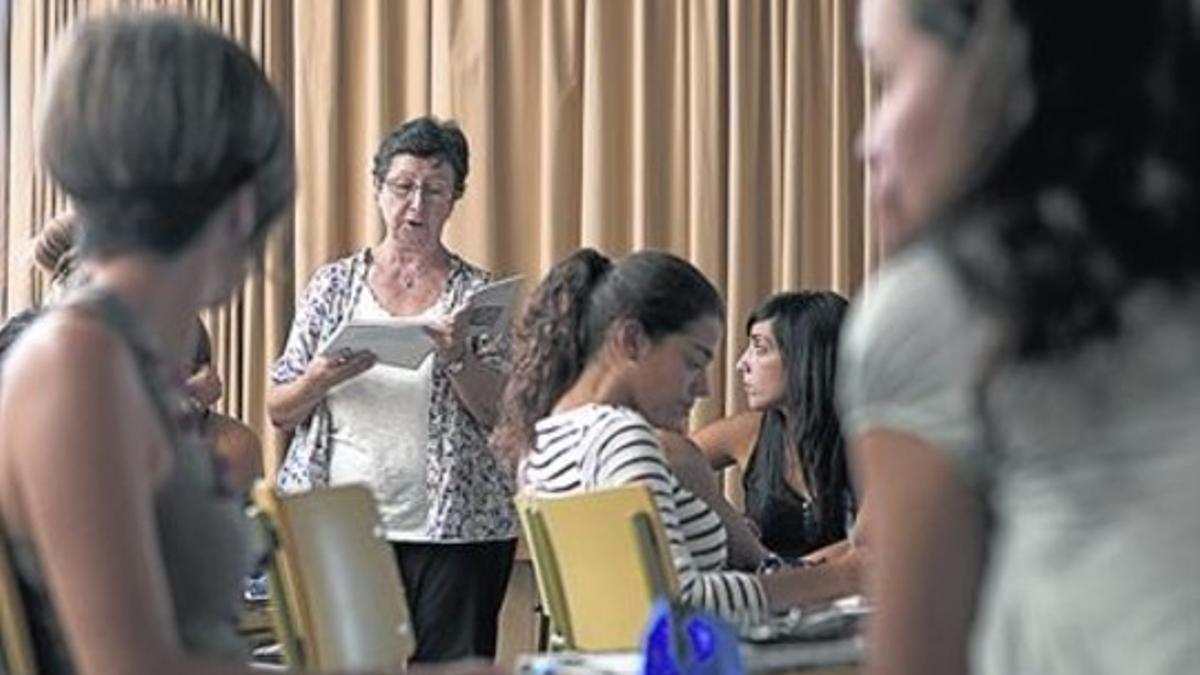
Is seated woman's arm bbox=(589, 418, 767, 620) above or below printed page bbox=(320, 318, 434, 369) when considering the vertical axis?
below

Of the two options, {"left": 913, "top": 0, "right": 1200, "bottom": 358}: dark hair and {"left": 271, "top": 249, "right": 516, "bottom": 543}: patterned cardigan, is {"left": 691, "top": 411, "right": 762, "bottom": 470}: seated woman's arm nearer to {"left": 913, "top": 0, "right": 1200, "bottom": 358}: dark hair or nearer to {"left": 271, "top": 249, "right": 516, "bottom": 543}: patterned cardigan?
{"left": 271, "top": 249, "right": 516, "bottom": 543}: patterned cardigan

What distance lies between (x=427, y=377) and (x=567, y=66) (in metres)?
1.38

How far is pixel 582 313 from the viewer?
12.2ft

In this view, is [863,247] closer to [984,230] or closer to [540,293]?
[540,293]

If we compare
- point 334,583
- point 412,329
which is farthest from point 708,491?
point 412,329

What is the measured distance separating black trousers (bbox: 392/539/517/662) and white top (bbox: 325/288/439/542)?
0.21 ft

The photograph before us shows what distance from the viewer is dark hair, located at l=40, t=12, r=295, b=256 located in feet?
5.24

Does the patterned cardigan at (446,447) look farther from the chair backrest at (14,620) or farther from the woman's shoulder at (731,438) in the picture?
the chair backrest at (14,620)

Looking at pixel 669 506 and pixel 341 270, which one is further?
pixel 341 270

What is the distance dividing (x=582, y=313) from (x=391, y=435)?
1031 mm

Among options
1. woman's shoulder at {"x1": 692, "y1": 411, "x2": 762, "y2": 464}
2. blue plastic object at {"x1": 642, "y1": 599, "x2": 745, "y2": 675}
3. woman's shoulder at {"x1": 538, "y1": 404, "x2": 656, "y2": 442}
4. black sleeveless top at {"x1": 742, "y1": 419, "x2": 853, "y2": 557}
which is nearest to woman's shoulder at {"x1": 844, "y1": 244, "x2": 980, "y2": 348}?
blue plastic object at {"x1": 642, "y1": 599, "x2": 745, "y2": 675}

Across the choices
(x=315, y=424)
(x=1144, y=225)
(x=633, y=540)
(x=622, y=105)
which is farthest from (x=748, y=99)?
(x=1144, y=225)

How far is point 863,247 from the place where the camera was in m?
5.62

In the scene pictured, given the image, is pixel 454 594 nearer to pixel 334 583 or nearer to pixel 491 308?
pixel 491 308
